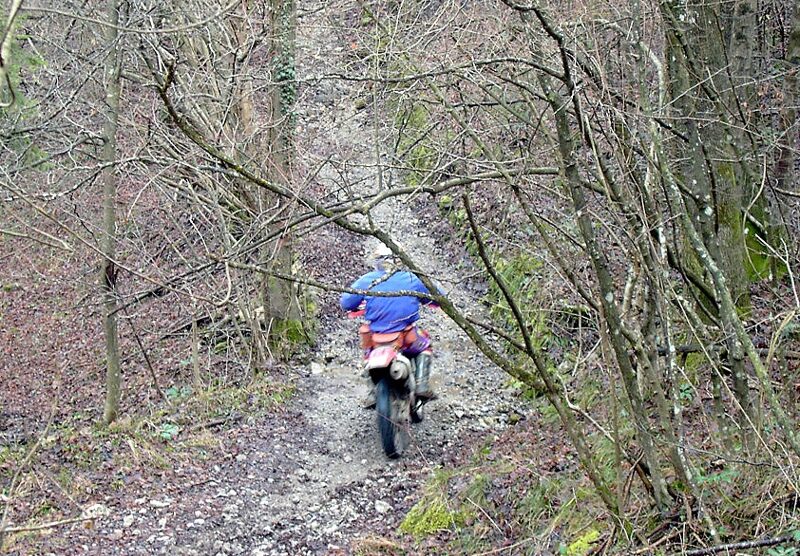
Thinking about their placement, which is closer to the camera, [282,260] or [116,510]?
[116,510]

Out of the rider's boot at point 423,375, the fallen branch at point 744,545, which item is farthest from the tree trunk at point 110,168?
the fallen branch at point 744,545

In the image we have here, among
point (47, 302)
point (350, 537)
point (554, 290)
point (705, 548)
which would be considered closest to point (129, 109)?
point (47, 302)

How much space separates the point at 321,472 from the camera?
8062 millimetres

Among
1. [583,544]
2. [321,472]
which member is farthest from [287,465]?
[583,544]

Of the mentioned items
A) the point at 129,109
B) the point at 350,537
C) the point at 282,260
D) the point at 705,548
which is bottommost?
the point at 350,537

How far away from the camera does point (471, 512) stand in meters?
6.76

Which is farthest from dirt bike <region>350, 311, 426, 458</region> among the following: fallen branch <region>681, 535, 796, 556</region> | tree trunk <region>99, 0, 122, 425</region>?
fallen branch <region>681, 535, 796, 556</region>

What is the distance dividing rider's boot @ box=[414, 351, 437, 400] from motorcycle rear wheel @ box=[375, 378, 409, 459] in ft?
1.12

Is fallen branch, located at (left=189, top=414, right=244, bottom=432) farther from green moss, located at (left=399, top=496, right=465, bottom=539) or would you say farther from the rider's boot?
green moss, located at (left=399, top=496, right=465, bottom=539)

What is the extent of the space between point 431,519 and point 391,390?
4.88ft

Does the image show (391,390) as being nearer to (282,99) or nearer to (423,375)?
(423,375)

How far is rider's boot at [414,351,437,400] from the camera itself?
327 inches

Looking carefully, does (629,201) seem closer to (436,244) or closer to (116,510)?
(116,510)

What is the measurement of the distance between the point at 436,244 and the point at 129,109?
5652mm
